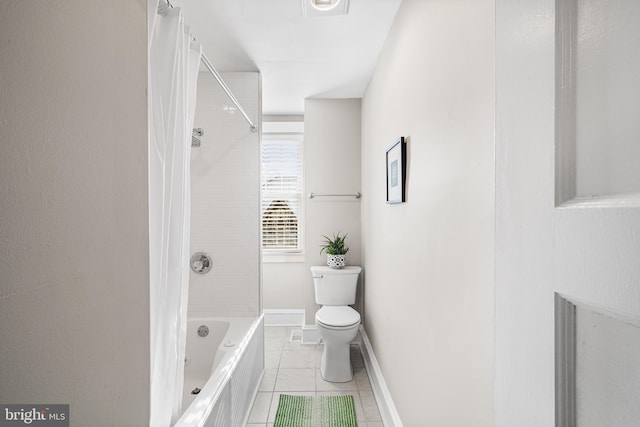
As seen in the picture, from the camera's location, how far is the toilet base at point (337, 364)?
2459 millimetres

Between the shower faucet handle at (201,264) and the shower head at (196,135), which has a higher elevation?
the shower head at (196,135)

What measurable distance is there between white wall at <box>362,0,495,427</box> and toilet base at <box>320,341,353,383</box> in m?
0.55

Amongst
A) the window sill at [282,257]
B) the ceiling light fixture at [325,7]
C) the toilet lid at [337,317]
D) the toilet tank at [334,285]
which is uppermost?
the ceiling light fixture at [325,7]

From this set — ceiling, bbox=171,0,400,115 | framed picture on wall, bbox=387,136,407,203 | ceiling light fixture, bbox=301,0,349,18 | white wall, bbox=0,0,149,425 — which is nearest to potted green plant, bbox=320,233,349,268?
framed picture on wall, bbox=387,136,407,203

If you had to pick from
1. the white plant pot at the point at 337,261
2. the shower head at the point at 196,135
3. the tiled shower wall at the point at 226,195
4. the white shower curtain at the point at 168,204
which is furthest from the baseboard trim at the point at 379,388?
the shower head at the point at 196,135

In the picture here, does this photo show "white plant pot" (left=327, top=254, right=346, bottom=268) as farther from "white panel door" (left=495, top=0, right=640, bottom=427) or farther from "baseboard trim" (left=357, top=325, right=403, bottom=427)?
"white panel door" (left=495, top=0, right=640, bottom=427)

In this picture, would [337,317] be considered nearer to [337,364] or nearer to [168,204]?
[337,364]

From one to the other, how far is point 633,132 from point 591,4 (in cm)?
16

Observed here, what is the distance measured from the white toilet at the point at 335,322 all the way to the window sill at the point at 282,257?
80 cm

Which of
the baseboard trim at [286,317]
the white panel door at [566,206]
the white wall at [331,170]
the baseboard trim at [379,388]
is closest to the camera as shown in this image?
the white panel door at [566,206]

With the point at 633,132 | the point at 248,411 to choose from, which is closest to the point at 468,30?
the point at 633,132

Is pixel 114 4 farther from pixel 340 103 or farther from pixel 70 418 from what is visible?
pixel 340 103

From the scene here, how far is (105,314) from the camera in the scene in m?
0.61

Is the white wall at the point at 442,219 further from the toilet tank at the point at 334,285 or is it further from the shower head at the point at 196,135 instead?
the shower head at the point at 196,135
